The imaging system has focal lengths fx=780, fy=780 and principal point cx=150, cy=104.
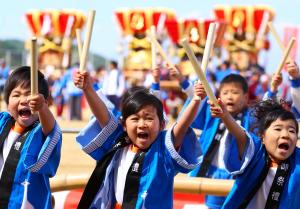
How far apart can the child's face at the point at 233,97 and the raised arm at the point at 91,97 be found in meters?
1.95

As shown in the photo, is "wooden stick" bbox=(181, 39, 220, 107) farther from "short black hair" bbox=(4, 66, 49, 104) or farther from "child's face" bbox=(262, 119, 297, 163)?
"short black hair" bbox=(4, 66, 49, 104)

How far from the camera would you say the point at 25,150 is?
155 inches

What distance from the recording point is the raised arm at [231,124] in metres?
3.50

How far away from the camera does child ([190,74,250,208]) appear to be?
5.75m

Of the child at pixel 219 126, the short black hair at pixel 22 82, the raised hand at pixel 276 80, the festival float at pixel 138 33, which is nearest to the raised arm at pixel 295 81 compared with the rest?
the raised hand at pixel 276 80

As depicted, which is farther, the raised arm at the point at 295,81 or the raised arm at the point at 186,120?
the raised arm at the point at 295,81

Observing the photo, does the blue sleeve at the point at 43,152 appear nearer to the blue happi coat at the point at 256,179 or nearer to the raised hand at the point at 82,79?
the raised hand at the point at 82,79

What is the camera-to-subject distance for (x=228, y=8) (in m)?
23.2

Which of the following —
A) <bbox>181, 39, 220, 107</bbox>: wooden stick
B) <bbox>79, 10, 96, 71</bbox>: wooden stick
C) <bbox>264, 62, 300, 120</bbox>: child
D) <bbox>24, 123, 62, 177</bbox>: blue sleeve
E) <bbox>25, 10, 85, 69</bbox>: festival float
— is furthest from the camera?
<bbox>25, 10, 85, 69</bbox>: festival float

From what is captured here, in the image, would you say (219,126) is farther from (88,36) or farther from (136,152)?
(88,36)

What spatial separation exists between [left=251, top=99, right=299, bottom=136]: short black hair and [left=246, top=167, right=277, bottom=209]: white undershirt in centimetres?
23

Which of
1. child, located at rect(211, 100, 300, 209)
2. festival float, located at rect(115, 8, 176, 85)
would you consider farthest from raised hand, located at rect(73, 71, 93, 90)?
festival float, located at rect(115, 8, 176, 85)

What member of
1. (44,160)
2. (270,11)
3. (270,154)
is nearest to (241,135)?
(270,154)

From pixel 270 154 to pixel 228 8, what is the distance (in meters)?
19.6
